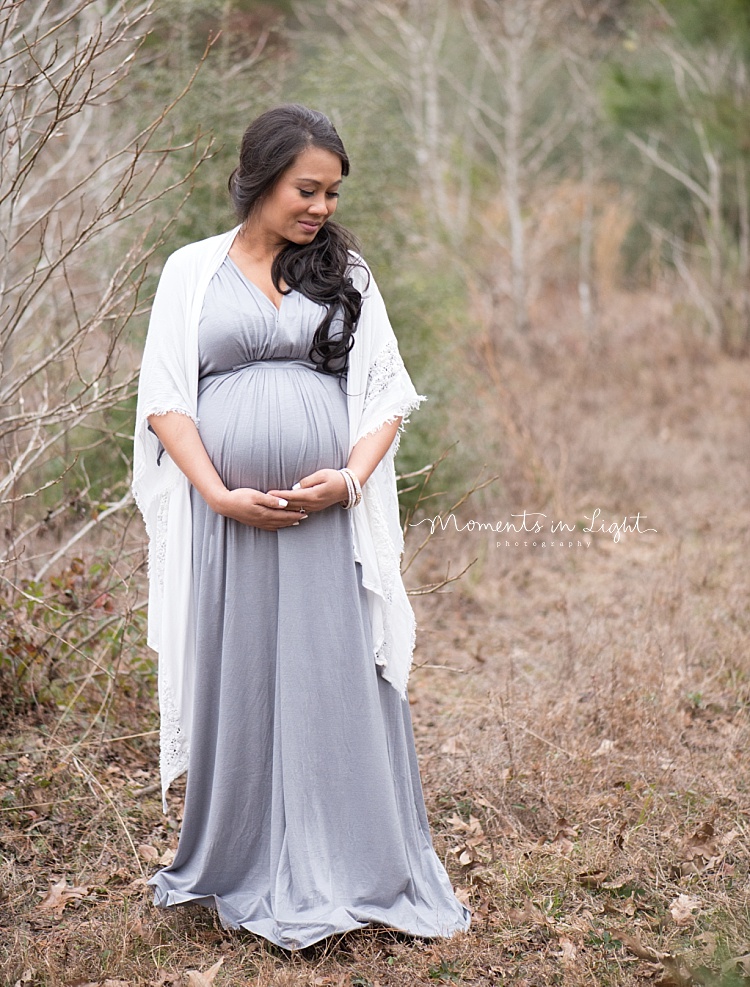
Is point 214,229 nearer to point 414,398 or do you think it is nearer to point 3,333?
point 3,333

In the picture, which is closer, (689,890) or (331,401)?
(331,401)

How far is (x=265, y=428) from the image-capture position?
2.65 metres

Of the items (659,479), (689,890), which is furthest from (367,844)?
(659,479)

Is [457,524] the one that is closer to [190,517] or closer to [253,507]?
[190,517]

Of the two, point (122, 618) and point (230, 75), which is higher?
point (230, 75)

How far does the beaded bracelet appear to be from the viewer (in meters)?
2.66

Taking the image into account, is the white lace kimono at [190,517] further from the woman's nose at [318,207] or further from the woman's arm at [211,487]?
the woman's nose at [318,207]

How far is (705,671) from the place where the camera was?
4.57m

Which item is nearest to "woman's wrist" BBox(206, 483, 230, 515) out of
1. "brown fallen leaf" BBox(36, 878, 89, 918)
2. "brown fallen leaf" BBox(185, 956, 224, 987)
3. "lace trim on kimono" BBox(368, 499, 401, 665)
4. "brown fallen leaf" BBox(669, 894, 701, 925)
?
"lace trim on kimono" BBox(368, 499, 401, 665)

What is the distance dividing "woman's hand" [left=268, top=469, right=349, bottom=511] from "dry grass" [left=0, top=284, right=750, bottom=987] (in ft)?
3.83

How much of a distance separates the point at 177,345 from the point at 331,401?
432 millimetres

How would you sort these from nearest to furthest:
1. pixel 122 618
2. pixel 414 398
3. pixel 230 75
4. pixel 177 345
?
1. pixel 177 345
2. pixel 414 398
3. pixel 122 618
4. pixel 230 75

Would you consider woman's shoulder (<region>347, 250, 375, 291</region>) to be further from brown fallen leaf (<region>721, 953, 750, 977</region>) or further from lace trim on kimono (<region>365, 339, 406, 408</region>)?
brown fallen leaf (<region>721, 953, 750, 977</region>)

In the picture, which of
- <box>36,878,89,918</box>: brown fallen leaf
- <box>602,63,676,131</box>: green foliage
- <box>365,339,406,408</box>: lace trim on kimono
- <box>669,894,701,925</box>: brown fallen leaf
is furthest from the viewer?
<box>602,63,676,131</box>: green foliage
